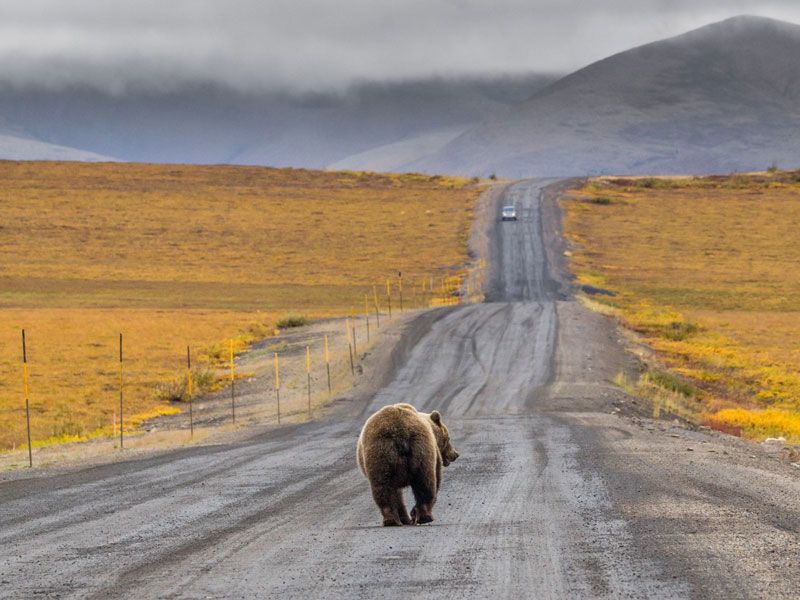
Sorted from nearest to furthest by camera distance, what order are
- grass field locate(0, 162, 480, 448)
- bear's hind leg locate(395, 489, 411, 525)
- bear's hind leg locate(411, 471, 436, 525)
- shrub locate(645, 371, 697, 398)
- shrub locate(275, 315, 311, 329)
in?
bear's hind leg locate(411, 471, 436, 525) < bear's hind leg locate(395, 489, 411, 525) < shrub locate(645, 371, 697, 398) < grass field locate(0, 162, 480, 448) < shrub locate(275, 315, 311, 329)

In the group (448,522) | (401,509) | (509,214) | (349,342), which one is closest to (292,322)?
(349,342)

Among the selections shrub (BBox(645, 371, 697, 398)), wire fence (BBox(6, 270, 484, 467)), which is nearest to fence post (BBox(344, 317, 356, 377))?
wire fence (BBox(6, 270, 484, 467))

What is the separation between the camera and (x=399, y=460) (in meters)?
11.6

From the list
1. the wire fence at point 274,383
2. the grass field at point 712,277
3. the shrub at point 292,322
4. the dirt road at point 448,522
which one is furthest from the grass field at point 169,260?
the grass field at point 712,277

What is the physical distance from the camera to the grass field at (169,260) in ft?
132

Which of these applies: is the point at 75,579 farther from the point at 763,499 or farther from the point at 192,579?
the point at 763,499

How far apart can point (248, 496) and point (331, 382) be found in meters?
19.3

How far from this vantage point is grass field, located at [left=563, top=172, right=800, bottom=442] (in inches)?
1407

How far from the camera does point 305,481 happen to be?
56.0 ft

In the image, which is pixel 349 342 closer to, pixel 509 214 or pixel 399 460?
pixel 399 460

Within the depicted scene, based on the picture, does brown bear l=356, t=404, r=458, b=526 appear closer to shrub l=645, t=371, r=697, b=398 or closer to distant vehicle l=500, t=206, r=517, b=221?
shrub l=645, t=371, r=697, b=398

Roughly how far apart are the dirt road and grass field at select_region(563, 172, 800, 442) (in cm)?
852

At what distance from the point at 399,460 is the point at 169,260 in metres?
72.5

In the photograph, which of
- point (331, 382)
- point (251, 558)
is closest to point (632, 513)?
point (251, 558)
